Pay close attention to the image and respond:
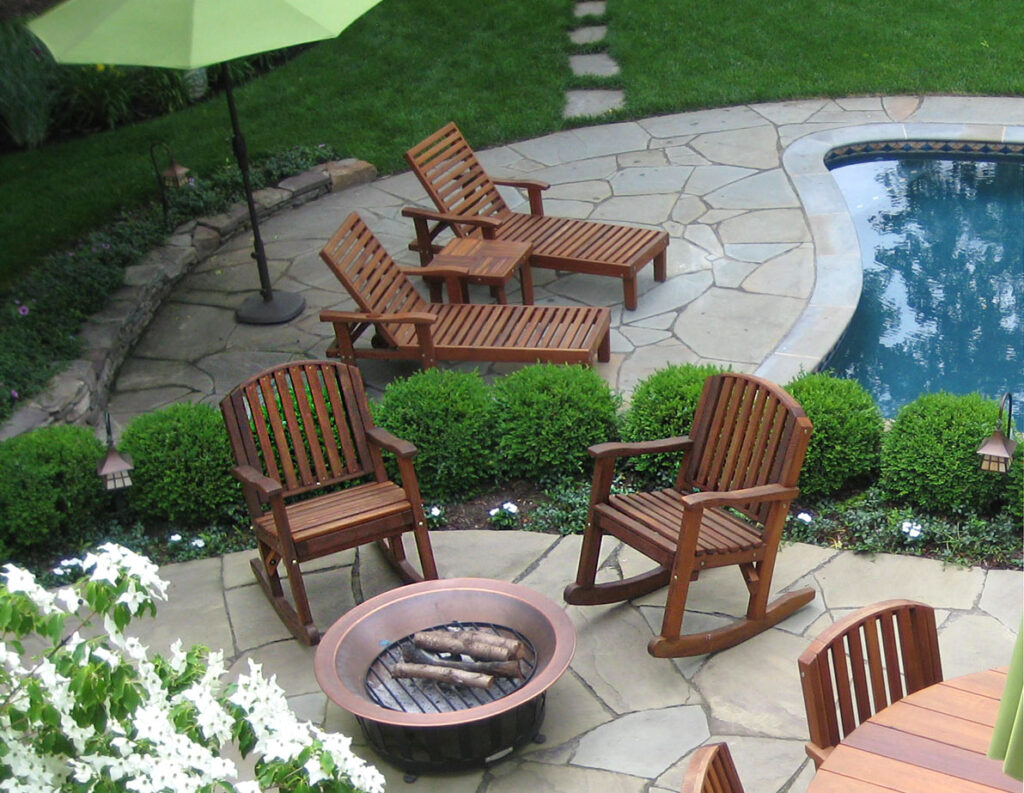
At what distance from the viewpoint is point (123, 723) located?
2.62 meters

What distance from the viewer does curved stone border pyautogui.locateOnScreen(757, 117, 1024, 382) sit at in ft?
21.5

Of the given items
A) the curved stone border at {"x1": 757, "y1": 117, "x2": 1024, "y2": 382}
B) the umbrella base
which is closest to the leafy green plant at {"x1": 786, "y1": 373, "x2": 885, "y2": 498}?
the curved stone border at {"x1": 757, "y1": 117, "x2": 1024, "y2": 382}

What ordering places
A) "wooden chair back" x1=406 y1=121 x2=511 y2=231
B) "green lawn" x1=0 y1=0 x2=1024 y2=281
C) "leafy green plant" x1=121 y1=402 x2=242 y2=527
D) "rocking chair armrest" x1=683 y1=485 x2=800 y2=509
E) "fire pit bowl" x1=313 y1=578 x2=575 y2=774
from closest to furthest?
1. "fire pit bowl" x1=313 y1=578 x2=575 y2=774
2. "rocking chair armrest" x1=683 y1=485 x2=800 y2=509
3. "leafy green plant" x1=121 y1=402 x2=242 y2=527
4. "wooden chair back" x1=406 y1=121 x2=511 y2=231
5. "green lawn" x1=0 y1=0 x2=1024 y2=281

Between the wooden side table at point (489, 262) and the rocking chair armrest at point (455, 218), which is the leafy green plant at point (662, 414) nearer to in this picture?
the wooden side table at point (489, 262)

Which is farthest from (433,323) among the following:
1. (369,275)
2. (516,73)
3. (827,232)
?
(516,73)

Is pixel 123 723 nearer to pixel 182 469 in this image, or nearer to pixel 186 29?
pixel 182 469

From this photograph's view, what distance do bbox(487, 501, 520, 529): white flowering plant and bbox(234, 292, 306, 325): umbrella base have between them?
2569mm

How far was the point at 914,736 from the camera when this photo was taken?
9.53ft

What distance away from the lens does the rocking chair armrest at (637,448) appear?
4562mm

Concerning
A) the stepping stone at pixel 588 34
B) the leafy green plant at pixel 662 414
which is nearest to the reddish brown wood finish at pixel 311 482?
the leafy green plant at pixel 662 414

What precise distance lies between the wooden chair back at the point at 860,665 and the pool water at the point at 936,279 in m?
3.47

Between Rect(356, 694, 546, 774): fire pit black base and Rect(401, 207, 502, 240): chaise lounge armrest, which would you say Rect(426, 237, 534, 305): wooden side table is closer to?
Rect(401, 207, 502, 240): chaise lounge armrest

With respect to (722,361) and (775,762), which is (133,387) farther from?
(775,762)

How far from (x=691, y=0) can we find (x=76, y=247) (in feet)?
23.3
